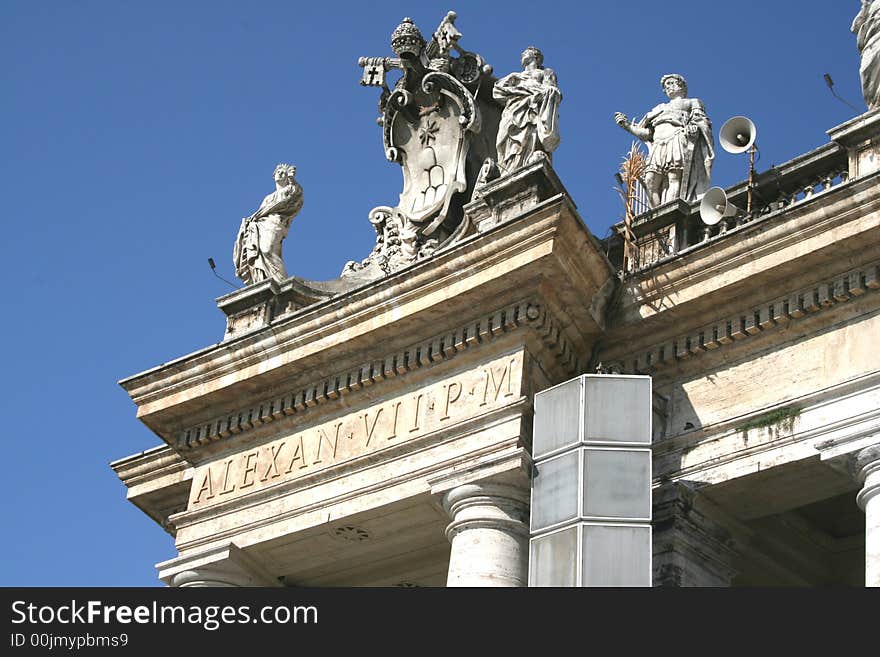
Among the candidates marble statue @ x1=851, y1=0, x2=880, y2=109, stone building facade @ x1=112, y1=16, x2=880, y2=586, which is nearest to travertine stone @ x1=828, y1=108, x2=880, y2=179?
stone building facade @ x1=112, y1=16, x2=880, y2=586

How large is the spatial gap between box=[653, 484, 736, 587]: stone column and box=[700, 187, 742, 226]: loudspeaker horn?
313cm

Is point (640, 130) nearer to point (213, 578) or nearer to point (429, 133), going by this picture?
point (429, 133)

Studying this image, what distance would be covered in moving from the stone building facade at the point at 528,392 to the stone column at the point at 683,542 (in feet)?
0.07

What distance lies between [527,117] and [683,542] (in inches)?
211

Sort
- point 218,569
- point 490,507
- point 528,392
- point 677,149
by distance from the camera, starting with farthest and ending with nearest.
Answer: point 677,149
point 218,569
point 528,392
point 490,507

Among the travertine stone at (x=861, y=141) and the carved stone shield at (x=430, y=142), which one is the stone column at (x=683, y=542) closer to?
the travertine stone at (x=861, y=141)

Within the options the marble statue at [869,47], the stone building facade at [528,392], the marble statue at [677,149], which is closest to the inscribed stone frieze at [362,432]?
the stone building facade at [528,392]

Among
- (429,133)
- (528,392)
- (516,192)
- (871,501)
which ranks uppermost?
(429,133)

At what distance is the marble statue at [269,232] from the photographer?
2461 centimetres

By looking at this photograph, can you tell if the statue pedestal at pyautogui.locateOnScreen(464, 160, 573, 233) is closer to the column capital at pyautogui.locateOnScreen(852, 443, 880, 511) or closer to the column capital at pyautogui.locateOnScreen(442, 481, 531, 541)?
the column capital at pyautogui.locateOnScreen(442, 481, 531, 541)

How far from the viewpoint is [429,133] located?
966 inches

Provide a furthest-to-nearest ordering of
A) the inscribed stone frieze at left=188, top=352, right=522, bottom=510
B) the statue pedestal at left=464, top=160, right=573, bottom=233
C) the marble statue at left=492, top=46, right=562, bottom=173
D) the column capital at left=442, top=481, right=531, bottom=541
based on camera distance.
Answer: the marble statue at left=492, top=46, right=562, bottom=173 < the statue pedestal at left=464, top=160, right=573, bottom=233 < the inscribed stone frieze at left=188, top=352, right=522, bottom=510 < the column capital at left=442, top=481, right=531, bottom=541

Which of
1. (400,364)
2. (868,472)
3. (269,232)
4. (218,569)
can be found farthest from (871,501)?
(269,232)

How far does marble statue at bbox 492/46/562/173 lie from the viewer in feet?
73.6
